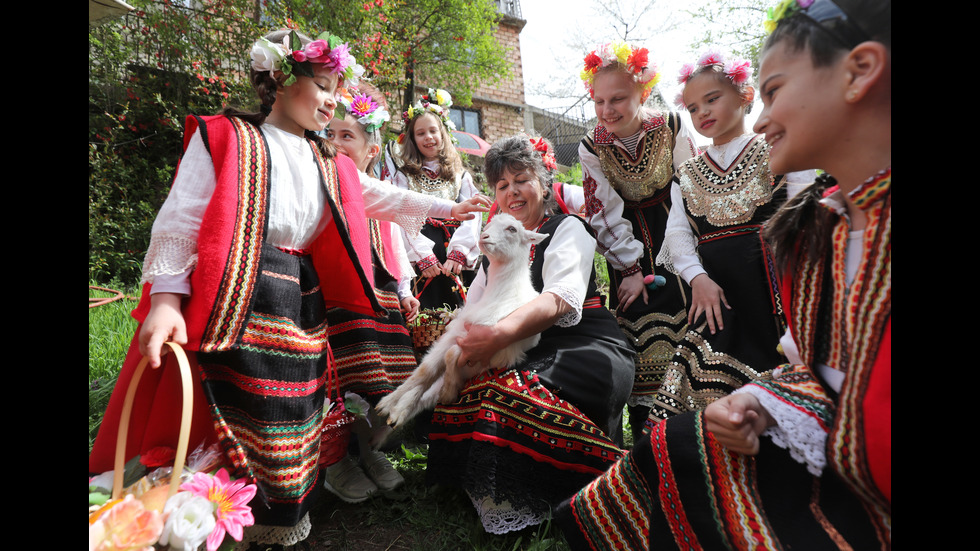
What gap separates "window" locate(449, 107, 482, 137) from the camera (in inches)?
606

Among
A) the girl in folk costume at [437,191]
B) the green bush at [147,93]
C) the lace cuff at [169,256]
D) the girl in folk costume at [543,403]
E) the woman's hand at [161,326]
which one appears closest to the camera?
the woman's hand at [161,326]

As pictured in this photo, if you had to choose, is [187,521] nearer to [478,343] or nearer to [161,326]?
[161,326]

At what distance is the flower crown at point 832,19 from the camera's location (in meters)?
0.99

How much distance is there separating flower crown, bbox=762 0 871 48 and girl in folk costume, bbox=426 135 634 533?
4.84ft

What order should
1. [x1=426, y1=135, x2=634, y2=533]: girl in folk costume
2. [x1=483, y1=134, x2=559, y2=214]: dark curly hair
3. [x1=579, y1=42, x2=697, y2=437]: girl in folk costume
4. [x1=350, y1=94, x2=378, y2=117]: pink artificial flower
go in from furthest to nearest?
[x1=350, y1=94, x2=378, y2=117]: pink artificial flower, [x1=579, y1=42, x2=697, y2=437]: girl in folk costume, [x1=483, y1=134, x2=559, y2=214]: dark curly hair, [x1=426, y1=135, x2=634, y2=533]: girl in folk costume

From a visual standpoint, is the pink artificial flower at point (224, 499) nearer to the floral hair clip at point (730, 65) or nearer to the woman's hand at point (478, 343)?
the woman's hand at point (478, 343)

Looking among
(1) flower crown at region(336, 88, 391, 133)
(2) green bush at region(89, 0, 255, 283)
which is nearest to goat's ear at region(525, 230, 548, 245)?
(1) flower crown at region(336, 88, 391, 133)

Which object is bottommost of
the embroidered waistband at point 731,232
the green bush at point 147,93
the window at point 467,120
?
the embroidered waistband at point 731,232

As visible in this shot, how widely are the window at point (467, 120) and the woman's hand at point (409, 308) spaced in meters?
12.8

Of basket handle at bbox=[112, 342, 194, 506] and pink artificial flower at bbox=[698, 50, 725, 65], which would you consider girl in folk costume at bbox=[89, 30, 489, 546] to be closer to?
basket handle at bbox=[112, 342, 194, 506]

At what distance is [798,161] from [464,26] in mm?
10817

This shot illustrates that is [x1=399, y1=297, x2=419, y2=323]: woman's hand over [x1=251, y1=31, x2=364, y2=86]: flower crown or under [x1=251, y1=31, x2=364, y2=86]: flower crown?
under

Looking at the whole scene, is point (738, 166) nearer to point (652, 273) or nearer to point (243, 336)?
point (652, 273)

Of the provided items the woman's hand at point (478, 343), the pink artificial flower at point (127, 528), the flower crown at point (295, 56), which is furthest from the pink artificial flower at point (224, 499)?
the flower crown at point (295, 56)
